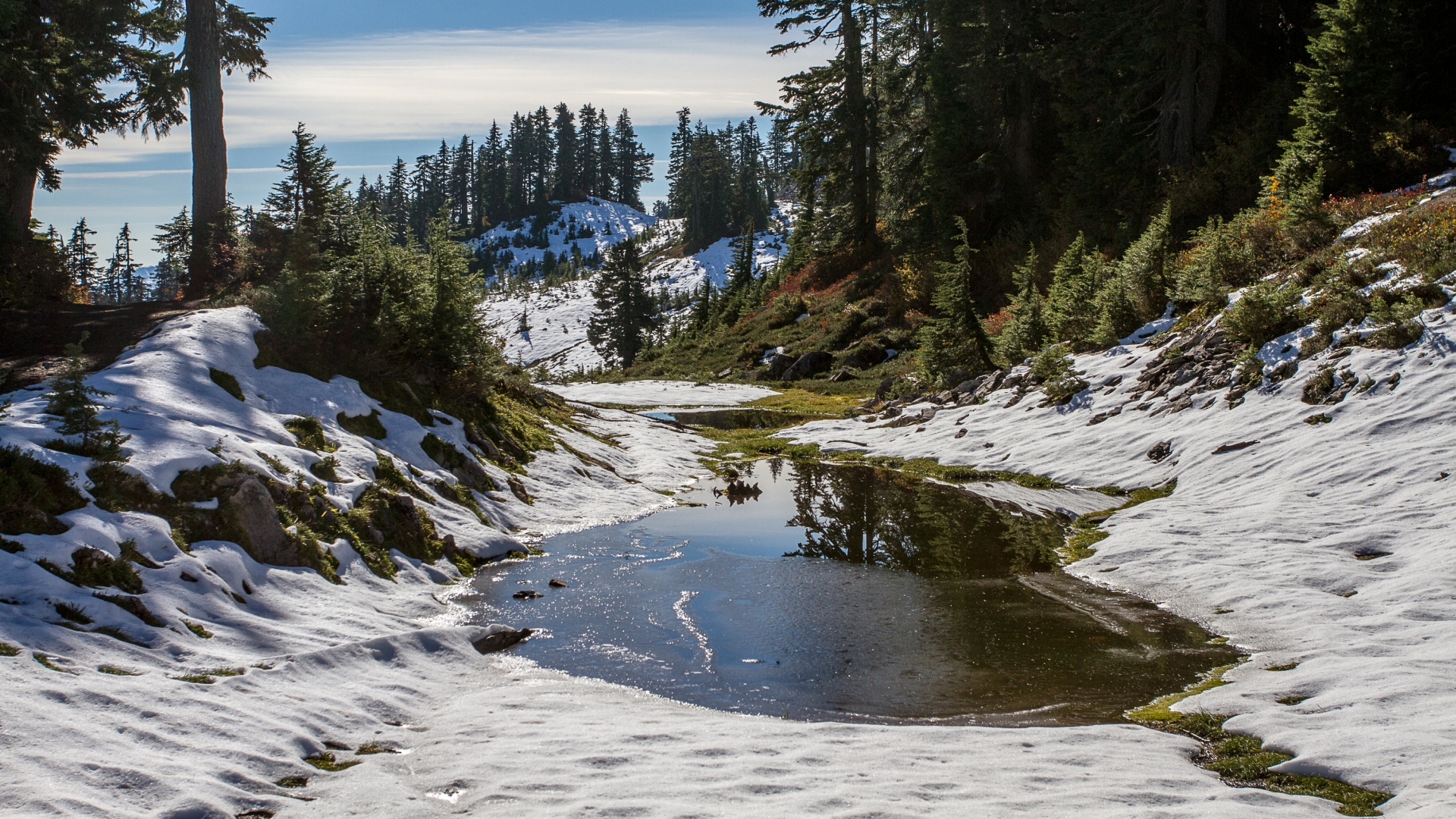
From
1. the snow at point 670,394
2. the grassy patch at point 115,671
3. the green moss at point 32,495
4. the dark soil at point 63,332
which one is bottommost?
the snow at point 670,394

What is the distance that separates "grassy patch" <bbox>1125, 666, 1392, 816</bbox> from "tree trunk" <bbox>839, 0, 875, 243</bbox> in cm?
4206

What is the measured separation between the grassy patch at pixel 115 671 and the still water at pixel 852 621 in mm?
3372

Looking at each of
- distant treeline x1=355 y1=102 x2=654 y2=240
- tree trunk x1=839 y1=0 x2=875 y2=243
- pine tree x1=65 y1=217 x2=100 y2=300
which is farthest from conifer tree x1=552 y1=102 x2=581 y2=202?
tree trunk x1=839 y1=0 x2=875 y2=243

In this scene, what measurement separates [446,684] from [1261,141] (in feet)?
91.2

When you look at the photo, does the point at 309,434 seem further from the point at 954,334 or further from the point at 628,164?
the point at 628,164

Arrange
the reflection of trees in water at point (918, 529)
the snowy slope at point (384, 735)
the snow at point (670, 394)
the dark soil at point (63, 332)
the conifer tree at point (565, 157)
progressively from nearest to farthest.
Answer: the snowy slope at point (384, 735), the dark soil at point (63, 332), the reflection of trees in water at point (918, 529), the snow at point (670, 394), the conifer tree at point (565, 157)

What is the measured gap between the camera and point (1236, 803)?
16.4ft

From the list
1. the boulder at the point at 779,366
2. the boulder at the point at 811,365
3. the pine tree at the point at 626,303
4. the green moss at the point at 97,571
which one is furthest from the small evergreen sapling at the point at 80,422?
the pine tree at the point at 626,303

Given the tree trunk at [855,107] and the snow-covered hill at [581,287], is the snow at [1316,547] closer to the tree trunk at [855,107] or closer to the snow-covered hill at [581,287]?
the tree trunk at [855,107]

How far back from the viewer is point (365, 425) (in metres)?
13.0

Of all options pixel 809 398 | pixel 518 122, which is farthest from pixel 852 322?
pixel 518 122

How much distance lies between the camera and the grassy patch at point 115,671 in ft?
19.1

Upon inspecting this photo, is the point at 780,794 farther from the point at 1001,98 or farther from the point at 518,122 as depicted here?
the point at 518,122

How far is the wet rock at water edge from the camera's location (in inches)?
327
